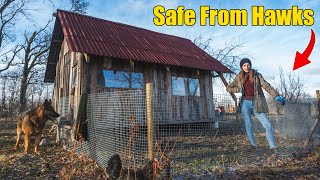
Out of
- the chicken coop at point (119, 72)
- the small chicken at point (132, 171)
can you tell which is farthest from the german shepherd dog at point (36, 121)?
the small chicken at point (132, 171)

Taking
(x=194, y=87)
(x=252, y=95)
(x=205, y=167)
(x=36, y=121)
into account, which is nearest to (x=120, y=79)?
(x=36, y=121)

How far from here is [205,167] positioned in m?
5.05

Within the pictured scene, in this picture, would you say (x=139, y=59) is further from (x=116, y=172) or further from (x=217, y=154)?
(x=116, y=172)

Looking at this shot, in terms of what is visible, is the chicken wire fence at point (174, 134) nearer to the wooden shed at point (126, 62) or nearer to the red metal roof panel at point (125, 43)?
the wooden shed at point (126, 62)

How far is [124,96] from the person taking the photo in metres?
5.26

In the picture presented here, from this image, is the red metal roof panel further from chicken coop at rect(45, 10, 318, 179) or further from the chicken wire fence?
the chicken wire fence

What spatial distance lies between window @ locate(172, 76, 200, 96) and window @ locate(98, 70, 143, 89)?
1.77 meters

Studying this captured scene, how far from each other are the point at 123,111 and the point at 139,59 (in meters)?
4.74

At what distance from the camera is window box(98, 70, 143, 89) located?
963 cm

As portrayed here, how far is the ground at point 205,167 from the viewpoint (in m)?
4.59

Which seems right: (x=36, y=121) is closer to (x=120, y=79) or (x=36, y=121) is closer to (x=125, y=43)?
(x=120, y=79)

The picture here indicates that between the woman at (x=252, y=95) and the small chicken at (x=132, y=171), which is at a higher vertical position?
the woman at (x=252, y=95)

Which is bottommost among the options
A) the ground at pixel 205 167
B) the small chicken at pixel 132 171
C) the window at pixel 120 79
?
the ground at pixel 205 167

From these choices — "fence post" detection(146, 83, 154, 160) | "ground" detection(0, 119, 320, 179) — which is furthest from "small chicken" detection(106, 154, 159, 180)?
"ground" detection(0, 119, 320, 179)
